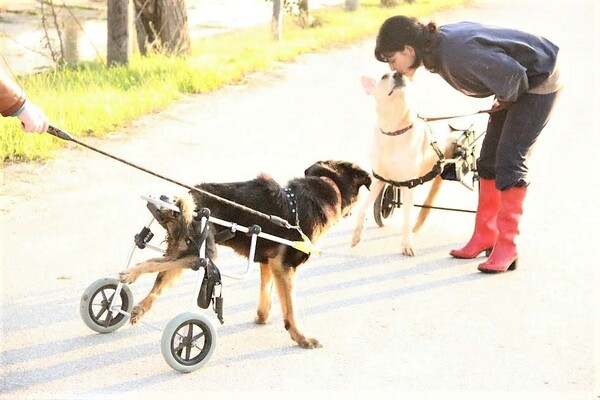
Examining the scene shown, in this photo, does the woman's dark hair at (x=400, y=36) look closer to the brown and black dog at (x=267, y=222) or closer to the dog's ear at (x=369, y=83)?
the dog's ear at (x=369, y=83)

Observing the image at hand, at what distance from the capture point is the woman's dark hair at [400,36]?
6.29 meters

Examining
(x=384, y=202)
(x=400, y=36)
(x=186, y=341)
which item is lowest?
(x=384, y=202)

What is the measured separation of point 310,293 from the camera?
648 centimetres

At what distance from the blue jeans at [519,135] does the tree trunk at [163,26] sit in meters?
Result: 7.44

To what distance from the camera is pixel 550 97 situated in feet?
22.1

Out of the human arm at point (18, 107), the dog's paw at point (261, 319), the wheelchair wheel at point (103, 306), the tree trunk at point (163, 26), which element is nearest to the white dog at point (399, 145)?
the dog's paw at point (261, 319)

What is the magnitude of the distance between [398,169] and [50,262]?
231 centimetres

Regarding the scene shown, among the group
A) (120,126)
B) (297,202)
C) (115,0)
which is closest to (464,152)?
(297,202)

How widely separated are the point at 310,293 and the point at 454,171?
1.57m

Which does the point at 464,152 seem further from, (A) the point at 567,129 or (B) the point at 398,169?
(A) the point at 567,129

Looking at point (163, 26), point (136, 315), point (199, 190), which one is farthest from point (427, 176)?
point (163, 26)

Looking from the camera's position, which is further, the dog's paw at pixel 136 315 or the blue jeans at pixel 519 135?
the blue jeans at pixel 519 135

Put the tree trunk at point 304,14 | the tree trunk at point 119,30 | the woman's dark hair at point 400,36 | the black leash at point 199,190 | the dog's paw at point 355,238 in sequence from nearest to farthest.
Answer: the black leash at point 199,190 → the woman's dark hair at point 400,36 → the dog's paw at point 355,238 → the tree trunk at point 119,30 → the tree trunk at point 304,14

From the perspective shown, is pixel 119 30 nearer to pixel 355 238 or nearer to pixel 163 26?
pixel 163 26
